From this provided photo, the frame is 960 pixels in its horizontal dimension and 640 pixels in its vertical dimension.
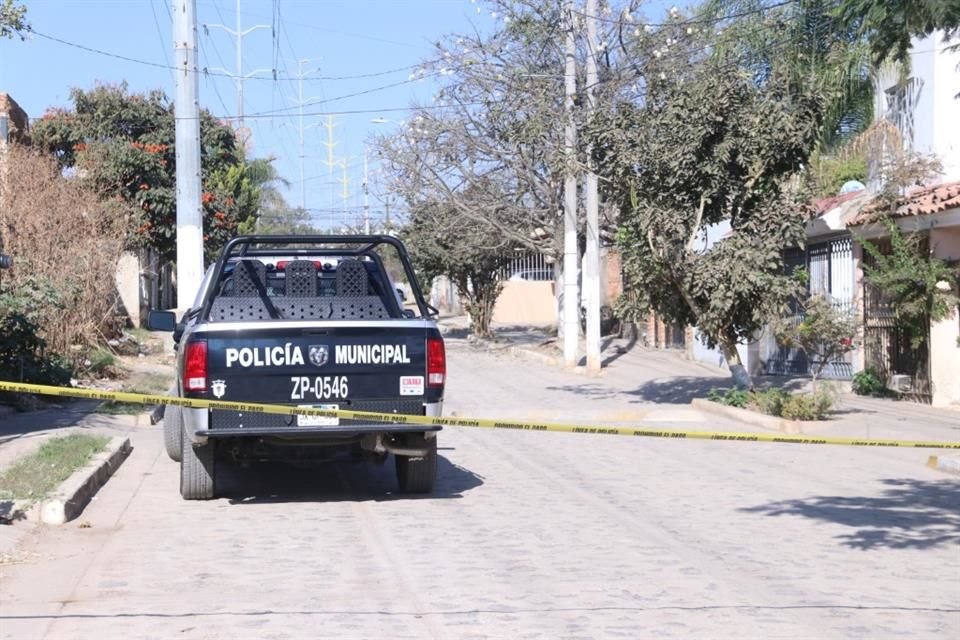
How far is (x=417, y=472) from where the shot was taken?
34.4ft

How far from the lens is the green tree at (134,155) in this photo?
3300 cm

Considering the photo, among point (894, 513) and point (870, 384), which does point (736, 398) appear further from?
point (894, 513)

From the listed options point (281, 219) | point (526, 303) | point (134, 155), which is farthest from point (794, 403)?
point (281, 219)

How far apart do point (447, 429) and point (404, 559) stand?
906 cm

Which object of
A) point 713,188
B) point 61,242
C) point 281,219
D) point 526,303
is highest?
point 281,219

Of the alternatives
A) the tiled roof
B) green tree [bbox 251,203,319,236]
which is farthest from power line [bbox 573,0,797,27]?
green tree [bbox 251,203,319,236]

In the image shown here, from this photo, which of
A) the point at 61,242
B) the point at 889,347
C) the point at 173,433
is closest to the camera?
the point at 173,433

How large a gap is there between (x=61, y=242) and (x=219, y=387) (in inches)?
586

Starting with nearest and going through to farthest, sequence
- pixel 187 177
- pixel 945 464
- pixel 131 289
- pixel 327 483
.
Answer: pixel 327 483
pixel 945 464
pixel 187 177
pixel 131 289

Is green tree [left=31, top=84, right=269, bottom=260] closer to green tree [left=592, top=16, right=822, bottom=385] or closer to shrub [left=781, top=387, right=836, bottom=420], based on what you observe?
green tree [left=592, top=16, right=822, bottom=385]

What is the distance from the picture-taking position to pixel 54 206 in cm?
2308

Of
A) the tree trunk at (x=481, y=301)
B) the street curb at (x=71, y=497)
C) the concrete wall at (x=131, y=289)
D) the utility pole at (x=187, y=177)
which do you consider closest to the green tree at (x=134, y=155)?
the concrete wall at (x=131, y=289)

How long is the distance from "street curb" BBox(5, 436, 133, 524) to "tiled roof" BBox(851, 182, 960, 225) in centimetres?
1261

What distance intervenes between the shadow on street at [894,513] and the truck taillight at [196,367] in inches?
182
